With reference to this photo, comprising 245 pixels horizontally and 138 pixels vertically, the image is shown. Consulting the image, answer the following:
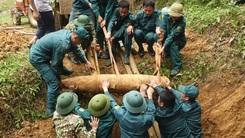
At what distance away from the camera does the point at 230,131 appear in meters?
5.64

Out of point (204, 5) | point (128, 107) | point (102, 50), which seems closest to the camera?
point (128, 107)

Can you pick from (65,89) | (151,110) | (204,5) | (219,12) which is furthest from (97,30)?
(204,5)

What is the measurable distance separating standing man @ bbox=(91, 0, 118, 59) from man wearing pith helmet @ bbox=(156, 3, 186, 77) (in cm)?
134

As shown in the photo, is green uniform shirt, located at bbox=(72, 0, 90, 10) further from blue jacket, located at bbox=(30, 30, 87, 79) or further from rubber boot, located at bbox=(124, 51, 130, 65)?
blue jacket, located at bbox=(30, 30, 87, 79)

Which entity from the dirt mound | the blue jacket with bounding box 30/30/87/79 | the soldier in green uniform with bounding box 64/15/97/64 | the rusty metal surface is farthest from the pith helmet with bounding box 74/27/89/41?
the rusty metal surface

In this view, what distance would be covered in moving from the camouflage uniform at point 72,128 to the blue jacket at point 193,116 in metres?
1.94

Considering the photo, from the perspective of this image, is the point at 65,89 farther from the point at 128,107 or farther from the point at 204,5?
the point at 204,5

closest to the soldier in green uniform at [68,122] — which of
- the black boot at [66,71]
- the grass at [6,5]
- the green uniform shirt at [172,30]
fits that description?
the black boot at [66,71]

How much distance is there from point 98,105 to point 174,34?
Result: 273 cm

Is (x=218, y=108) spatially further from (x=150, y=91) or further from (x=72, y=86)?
(x=72, y=86)

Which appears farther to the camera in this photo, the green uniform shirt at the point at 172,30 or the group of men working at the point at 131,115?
the green uniform shirt at the point at 172,30

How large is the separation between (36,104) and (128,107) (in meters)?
2.37

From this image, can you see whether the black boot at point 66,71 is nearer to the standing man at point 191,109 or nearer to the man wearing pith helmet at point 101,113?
the man wearing pith helmet at point 101,113

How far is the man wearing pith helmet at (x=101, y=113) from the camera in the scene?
4.94m
